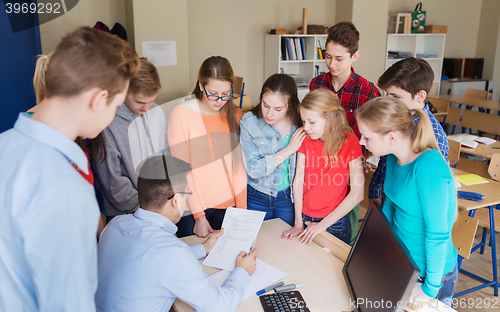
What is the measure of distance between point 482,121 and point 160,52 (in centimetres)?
430

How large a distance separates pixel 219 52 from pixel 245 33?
0.54 m

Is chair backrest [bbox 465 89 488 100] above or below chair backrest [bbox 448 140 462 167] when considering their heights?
above

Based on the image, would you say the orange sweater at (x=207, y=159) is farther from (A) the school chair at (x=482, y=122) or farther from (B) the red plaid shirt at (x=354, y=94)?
(A) the school chair at (x=482, y=122)

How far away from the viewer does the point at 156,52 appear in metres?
4.13

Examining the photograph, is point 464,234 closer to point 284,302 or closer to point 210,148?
point 284,302

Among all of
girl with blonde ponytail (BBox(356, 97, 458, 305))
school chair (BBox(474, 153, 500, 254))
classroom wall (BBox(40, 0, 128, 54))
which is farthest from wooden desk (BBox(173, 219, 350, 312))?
classroom wall (BBox(40, 0, 128, 54))

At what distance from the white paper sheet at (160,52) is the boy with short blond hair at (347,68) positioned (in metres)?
2.56

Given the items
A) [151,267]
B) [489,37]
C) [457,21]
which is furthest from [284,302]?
[489,37]

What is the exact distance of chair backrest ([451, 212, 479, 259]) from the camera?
1.98 meters

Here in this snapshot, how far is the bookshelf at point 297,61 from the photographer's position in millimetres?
5316

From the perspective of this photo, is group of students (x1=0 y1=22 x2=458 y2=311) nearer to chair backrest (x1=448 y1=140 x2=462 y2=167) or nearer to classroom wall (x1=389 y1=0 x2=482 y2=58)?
chair backrest (x1=448 y1=140 x2=462 y2=167)

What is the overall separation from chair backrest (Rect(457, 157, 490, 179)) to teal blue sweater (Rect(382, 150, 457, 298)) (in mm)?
2607

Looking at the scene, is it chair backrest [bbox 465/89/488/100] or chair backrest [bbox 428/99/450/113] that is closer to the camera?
chair backrest [bbox 428/99/450/113]

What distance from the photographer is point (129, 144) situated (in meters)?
1.74
